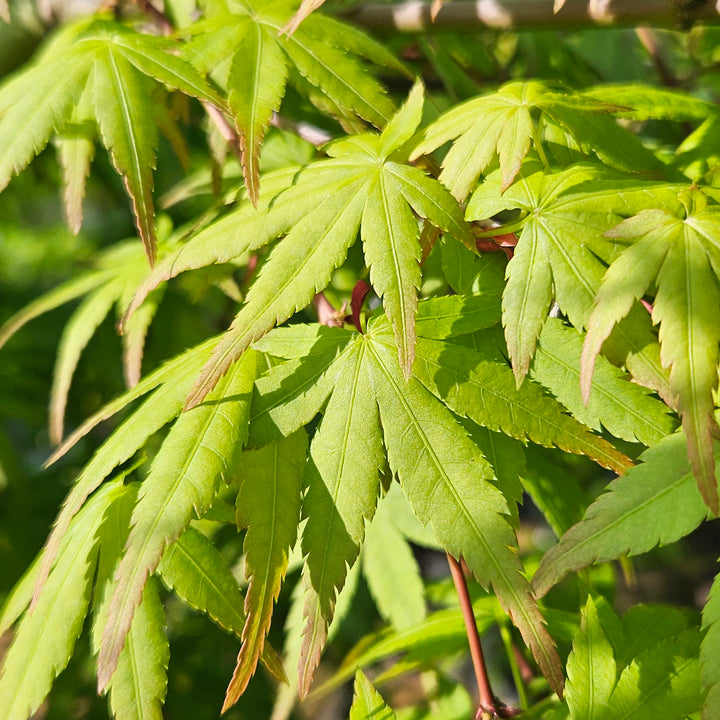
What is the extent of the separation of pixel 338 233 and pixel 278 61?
0.22m

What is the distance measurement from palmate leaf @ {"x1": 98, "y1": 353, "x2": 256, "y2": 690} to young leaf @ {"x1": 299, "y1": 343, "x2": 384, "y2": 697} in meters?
0.07

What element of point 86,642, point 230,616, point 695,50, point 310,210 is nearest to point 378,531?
point 230,616

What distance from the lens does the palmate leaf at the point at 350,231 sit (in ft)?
1.88

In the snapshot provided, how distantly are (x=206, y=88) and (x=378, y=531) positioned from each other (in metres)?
0.58

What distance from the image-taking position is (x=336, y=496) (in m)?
0.59

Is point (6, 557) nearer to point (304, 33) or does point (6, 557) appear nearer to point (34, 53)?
point (34, 53)

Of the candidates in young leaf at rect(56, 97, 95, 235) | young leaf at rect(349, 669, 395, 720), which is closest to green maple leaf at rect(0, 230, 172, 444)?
young leaf at rect(56, 97, 95, 235)

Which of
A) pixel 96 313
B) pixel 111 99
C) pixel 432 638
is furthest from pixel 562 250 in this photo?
pixel 96 313

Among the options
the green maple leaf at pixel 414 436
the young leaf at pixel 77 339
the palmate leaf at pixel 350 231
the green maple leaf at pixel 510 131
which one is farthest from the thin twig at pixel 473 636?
the young leaf at pixel 77 339

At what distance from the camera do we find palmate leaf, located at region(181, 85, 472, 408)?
1.88ft

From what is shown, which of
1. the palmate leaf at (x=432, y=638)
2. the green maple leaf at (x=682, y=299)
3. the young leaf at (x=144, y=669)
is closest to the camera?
the green maple leaf at (x=682, y=299)

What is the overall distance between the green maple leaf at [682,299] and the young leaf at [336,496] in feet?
0.55

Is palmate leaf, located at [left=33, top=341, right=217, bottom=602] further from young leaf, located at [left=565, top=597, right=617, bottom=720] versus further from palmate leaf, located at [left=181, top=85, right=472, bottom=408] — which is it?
young leaf, located at [left=565, top=597, right=617, bottom=720]

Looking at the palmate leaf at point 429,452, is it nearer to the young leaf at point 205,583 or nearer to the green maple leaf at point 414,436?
the green maple leaf at point 414,436
